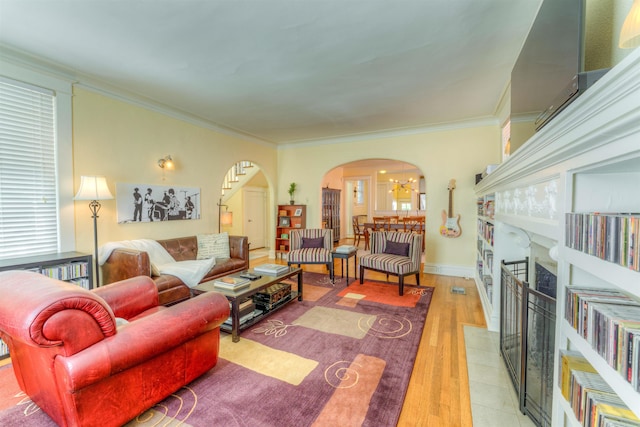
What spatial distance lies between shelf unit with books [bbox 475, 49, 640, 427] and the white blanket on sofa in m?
3.35

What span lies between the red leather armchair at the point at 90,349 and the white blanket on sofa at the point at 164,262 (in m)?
1.64

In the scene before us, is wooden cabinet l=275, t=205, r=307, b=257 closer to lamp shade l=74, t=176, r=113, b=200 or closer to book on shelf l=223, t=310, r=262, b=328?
book on shelf l=223, t=310, r=262, b=328

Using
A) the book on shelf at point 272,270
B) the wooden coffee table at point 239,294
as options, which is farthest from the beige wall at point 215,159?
the book on shelf at point 272,270

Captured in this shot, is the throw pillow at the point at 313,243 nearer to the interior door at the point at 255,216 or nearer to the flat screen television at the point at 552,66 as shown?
the interior door at the point at 255,216

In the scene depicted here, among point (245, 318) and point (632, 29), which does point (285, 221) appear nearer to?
point (245, 318)

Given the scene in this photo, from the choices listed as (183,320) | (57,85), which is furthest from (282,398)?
(57,85)

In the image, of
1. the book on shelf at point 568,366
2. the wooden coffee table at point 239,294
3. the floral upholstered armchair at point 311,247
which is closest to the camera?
the book on shelf at point 568,366

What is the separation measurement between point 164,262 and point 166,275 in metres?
0.49

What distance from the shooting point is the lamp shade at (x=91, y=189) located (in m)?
2.98

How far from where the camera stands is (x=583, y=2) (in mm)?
1350

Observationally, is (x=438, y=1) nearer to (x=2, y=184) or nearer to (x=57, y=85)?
(x=57, y=85)

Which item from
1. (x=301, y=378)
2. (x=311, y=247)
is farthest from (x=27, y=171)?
(x=311, y=247)

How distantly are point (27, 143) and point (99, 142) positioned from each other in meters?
0.64

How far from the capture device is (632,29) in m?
1.00
